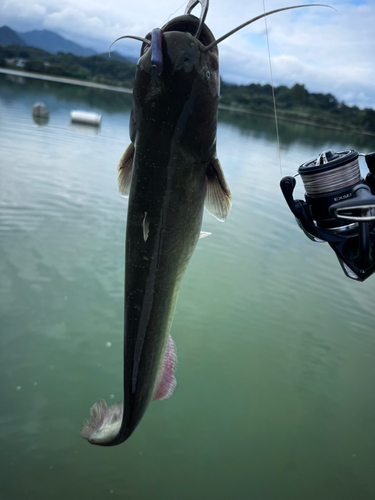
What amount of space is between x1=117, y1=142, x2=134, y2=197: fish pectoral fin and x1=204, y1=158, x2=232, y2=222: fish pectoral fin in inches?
15.0

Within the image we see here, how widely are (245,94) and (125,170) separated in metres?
65.6

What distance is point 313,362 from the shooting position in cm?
436

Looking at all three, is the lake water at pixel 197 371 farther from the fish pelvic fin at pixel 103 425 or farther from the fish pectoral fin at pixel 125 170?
the fish pectoral fin at pixel 125 170

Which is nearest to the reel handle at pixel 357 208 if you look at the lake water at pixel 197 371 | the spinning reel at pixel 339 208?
the spinning reel at pixel 339 208

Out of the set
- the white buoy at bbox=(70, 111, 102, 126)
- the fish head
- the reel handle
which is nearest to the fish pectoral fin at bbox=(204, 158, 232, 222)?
the fish head

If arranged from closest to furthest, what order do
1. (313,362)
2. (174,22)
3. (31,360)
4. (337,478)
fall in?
1. (174,22)
2. (337,478)
3. (31,360)
4. (313,362)

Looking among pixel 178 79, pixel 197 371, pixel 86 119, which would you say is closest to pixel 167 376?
pixel 178 79

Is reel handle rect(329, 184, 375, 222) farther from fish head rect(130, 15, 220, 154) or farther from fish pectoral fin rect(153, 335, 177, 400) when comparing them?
fish pectoral fin rect(153, 335, 177, 400)

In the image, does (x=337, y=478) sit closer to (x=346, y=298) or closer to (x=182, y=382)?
(x=182, y=382)

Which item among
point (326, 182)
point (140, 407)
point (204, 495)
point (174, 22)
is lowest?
point (204, 495)

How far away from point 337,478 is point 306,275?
3.78 metres

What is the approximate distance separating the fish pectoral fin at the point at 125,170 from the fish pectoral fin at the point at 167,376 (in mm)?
891

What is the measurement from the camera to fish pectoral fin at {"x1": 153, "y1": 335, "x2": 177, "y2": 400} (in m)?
2.14

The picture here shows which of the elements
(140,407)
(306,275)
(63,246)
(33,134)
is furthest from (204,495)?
(33,134)
